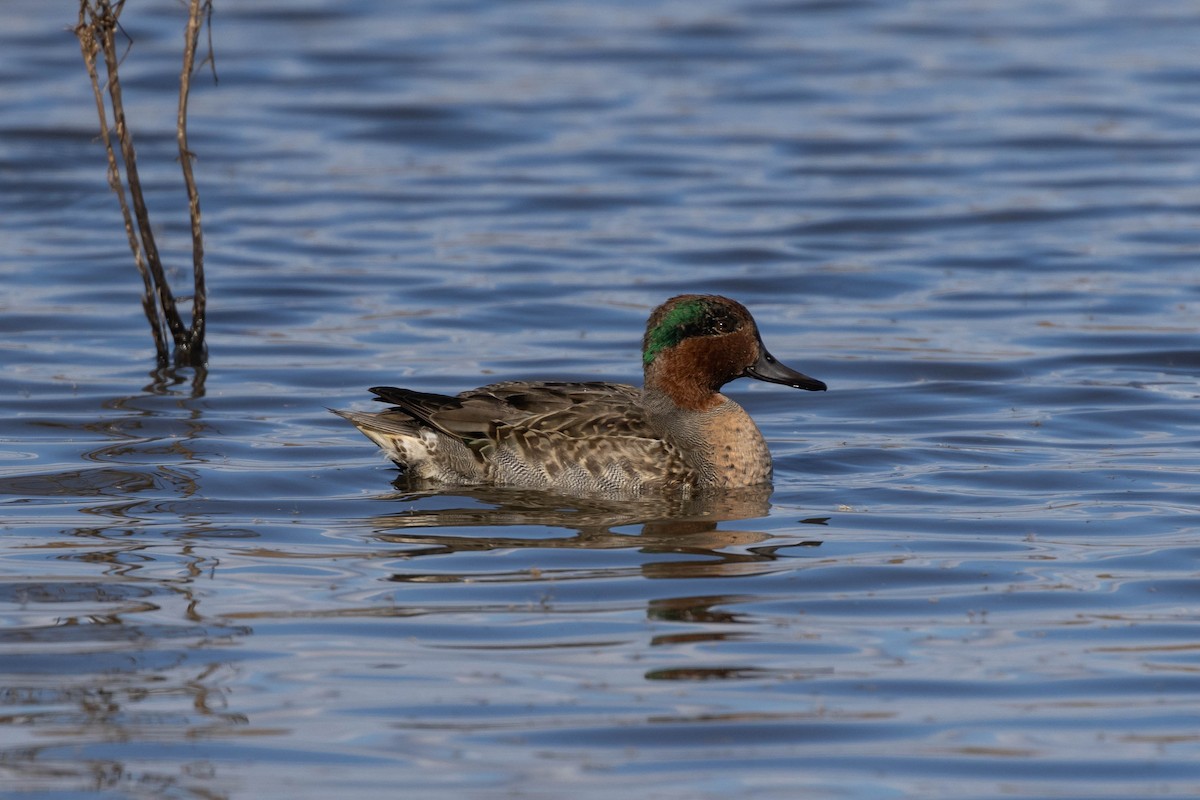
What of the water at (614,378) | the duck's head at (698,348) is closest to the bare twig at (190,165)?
the water at (614,378)

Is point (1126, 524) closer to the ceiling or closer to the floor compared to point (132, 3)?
closer to the floor

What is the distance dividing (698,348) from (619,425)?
588mm

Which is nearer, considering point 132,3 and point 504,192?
point 504,192

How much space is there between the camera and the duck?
8945 mm

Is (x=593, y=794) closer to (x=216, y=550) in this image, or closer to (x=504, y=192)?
(x=216, y=550)

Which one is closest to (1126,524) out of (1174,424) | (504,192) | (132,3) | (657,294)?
(1174,424)

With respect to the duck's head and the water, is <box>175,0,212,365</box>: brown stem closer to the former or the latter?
the water

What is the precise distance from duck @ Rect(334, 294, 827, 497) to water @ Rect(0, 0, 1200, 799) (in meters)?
0.24

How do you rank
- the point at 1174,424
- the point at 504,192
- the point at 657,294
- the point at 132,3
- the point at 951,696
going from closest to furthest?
the point at 951,696, the point at 1174,424, the point at 657,294, the point at 504,192, the point at 132,3

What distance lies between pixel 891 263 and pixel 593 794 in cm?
997

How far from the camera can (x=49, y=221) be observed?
1602 centimetres

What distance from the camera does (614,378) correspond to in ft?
38.1

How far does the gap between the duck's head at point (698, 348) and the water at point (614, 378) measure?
0.63 meters

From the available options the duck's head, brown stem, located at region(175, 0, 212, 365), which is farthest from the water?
the duck's head
